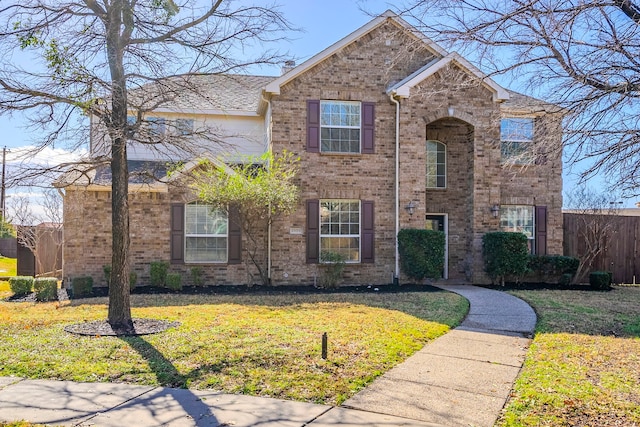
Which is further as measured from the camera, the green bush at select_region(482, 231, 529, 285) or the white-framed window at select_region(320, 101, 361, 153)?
the white-framed window at select_region(320, 101, 361, 153)

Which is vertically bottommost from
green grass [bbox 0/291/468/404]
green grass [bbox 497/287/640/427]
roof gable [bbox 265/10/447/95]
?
green grass [bbox 497/287/640/427]

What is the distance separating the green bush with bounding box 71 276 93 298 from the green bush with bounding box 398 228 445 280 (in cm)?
836

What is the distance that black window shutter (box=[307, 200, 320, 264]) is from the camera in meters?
15.1

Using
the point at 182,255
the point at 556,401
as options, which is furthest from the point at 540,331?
the point at 182,255

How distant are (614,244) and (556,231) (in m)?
2.06

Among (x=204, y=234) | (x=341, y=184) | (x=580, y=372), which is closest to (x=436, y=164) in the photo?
(x=341, y=184)

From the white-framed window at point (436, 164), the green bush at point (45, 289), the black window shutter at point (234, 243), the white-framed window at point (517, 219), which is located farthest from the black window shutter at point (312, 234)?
the green bush at point (45, 289)

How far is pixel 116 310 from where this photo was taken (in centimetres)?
852

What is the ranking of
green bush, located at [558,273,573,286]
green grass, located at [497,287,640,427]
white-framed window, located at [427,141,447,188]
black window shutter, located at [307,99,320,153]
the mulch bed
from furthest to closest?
white-framed window, located at [427,141,447,188] < green bush, located at [558,273,573,286] < black window shutter, located at [307,99,320,153] < the mulch bed < green grass, located at [497,287,640,427]

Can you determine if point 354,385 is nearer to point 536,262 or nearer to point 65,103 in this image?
point 65,103

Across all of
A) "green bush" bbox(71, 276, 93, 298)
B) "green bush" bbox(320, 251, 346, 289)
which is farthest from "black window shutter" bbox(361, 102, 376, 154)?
"green bush" bbox(71, 276, 93, 298)

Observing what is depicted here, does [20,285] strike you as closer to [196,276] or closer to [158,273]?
[158,273]

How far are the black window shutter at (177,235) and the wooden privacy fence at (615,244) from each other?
39.1ft

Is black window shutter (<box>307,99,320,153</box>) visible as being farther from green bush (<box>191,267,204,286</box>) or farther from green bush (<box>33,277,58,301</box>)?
green bush (<box>33,277,58,301</box>)
